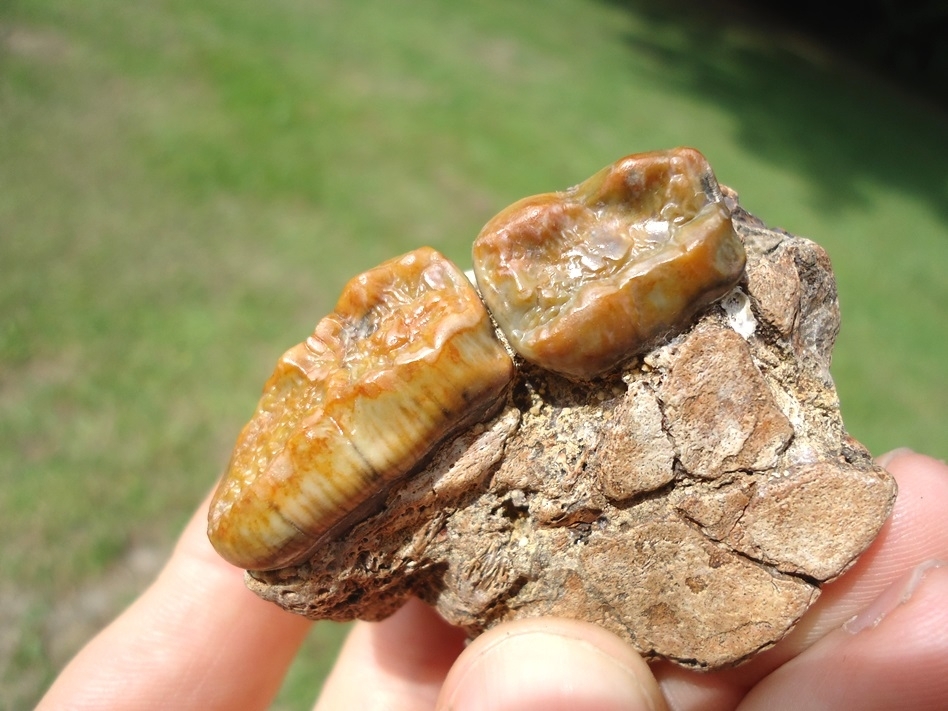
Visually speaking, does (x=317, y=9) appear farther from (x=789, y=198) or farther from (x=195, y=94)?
(x=789, y=198)

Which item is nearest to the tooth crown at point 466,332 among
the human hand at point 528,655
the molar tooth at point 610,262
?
the molar tooth at point 610,262

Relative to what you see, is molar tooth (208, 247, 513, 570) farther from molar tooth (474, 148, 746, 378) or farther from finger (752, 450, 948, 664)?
finger (752, 450, 948, 664)

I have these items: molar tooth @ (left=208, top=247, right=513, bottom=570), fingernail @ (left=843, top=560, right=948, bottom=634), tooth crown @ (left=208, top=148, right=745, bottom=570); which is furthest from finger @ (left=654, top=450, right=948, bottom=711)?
molar tooth @ (left=208, top=247, right=513, bottom=570)

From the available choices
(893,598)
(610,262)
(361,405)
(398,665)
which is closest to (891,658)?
(893,598)

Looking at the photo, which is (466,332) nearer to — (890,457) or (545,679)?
(545,679)

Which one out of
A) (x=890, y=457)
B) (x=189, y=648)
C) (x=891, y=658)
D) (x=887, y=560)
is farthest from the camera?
(x=189, y=648)

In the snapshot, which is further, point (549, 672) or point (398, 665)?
point (398, 665)

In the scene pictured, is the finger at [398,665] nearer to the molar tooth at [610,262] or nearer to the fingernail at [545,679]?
the fingernail at [545,679]

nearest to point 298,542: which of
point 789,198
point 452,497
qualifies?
point 452,497
